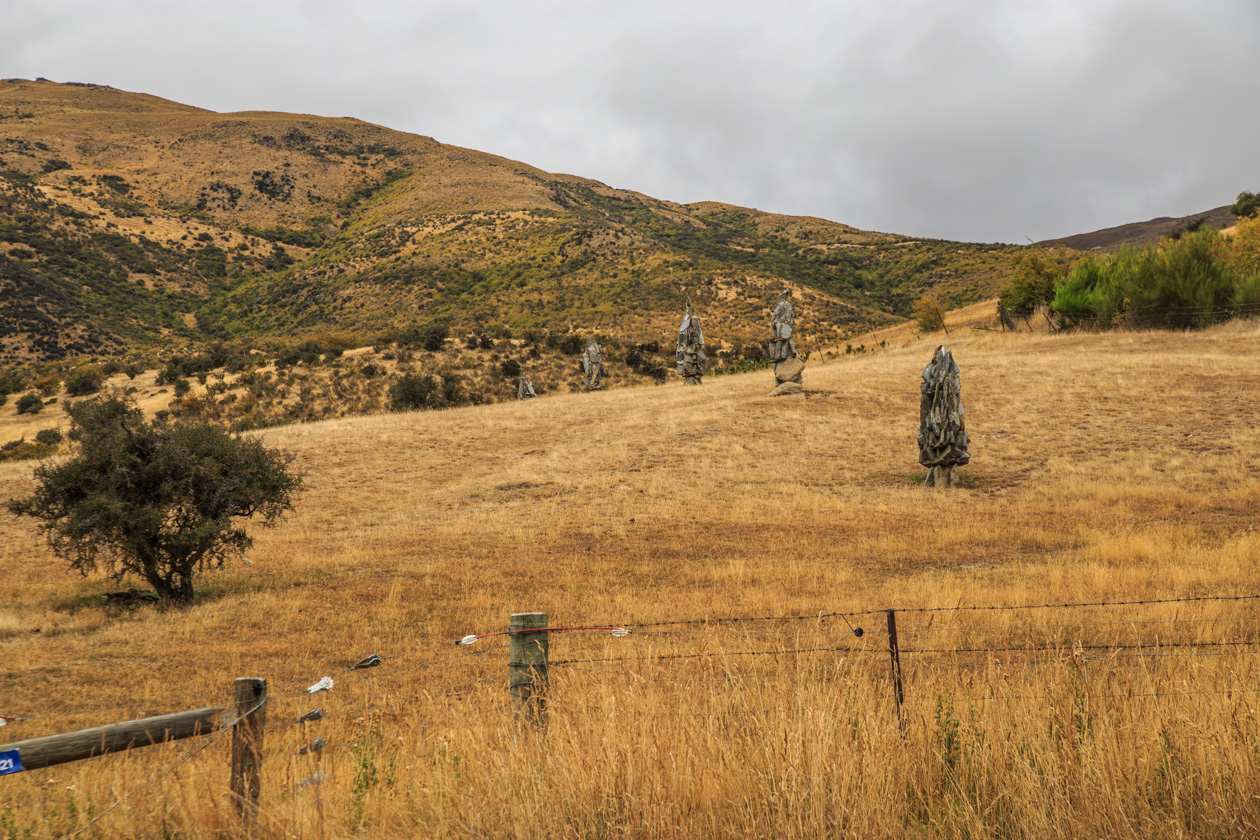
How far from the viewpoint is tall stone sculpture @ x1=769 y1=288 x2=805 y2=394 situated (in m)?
27.9

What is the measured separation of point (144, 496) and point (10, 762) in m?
10.3

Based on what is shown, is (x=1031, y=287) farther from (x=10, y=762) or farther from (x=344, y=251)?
(x=344, y=251)

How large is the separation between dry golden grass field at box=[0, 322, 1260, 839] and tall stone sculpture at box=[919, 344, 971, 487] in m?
0.91

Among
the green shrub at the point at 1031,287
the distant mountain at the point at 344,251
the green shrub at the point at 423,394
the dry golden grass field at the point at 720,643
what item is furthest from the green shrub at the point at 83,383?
the green shrub at the point at 1031,287

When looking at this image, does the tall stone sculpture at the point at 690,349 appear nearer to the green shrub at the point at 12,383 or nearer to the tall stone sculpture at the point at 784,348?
the tall stone sculpture at the point at 784,348

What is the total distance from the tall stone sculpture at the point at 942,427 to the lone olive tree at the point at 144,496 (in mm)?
14763

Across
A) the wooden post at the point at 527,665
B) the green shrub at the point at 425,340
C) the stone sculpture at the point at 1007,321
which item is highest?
the green shrub at the point at 425,340

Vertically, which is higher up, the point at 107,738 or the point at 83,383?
the point at 83,383

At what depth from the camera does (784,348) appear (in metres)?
28.8

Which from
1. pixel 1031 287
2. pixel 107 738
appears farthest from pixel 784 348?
pixel 107 738

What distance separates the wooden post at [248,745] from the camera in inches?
135

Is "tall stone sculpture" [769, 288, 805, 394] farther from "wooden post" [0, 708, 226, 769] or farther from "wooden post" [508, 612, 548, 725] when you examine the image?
"wooden post" [0, 708, 226, 769]

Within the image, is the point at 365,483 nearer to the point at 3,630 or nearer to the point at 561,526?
the point at 561,526

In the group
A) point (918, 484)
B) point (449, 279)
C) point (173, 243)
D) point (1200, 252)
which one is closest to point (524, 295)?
point (449, 279)
